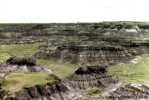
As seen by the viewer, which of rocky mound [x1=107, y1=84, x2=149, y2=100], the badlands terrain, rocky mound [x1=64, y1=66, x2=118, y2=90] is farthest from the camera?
rocky mound [x1=64, y1=66, x2=118, y2=90]

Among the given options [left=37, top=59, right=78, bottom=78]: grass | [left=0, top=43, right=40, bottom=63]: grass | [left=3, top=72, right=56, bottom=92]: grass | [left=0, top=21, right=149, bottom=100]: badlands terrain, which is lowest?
[left=0, top=43, right=40, bottom=63]: grass

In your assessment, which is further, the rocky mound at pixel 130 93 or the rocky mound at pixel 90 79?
the rocky mound at pixel 90 79

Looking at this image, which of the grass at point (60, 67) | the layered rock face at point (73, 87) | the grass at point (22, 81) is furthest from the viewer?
the grass at point (60, 67)

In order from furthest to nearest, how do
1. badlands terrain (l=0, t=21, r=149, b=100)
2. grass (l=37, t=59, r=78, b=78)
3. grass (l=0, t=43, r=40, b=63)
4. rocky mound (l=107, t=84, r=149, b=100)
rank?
grass (l=0, t=43, r=40, b=63) < grass (l=37, t=59, r=78, b=78) < rocky mound (l=107, t=84, r=149, b=100) < badlands terrain (l=0, t=21, r=149, b=100)

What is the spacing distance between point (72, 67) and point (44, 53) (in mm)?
27107

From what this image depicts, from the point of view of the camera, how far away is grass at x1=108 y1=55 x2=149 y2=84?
98250 mm

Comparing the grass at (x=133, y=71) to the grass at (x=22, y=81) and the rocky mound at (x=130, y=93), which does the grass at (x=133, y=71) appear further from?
the grass at (x=22, y=81)

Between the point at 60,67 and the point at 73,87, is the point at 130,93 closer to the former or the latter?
the point at 73,87

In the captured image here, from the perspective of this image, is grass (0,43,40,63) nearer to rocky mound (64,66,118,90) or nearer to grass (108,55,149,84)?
grass (108,55,149,84)

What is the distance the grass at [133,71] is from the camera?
98250mm

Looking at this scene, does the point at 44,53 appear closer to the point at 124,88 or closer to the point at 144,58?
the point at 144,58

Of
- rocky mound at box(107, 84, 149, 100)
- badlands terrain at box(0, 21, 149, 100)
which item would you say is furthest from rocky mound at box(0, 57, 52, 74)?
rocky mound at box(107, 84, 149, 100)

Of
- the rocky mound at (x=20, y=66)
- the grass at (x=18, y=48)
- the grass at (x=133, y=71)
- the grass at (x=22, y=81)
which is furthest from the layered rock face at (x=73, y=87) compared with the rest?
the grass at (x=18, y=48)

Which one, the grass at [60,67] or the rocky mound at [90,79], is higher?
the rocky mound at [90,79]
